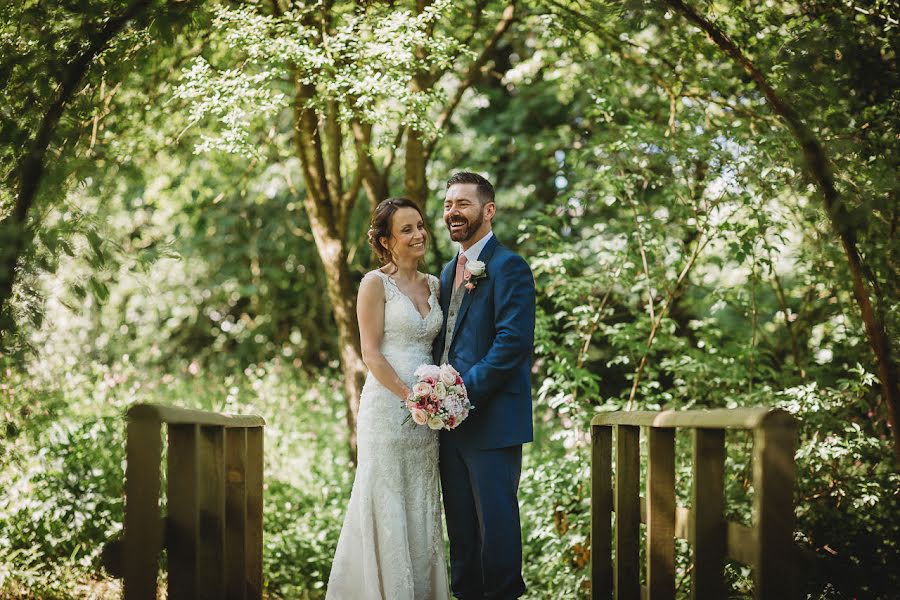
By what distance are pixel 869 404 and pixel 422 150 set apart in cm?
337

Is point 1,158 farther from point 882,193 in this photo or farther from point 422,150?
point 422,150

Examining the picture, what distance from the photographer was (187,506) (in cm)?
288

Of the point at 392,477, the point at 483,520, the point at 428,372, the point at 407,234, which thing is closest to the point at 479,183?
the point at 407,234

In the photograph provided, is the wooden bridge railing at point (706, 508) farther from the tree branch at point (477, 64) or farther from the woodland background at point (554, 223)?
the tree branch at point (477, 64)

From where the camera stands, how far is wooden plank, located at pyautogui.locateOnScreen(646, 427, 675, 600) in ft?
10.2

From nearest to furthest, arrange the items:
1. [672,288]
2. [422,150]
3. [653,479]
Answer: [653,479], [672,288], [422,150]

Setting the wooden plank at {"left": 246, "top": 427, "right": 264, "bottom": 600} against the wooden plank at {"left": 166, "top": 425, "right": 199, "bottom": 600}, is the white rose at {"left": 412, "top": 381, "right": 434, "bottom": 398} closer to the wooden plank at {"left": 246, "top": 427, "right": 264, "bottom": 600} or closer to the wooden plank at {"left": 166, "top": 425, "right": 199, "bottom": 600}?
the wooden plank at {"left": 246, "top": 427, "right": 264, "bottom": 600}

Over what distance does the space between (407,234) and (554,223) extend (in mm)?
1746

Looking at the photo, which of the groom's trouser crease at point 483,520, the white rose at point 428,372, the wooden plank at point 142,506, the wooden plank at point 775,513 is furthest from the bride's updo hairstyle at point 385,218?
the wooden plank at point 775,513

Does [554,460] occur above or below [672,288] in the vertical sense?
below

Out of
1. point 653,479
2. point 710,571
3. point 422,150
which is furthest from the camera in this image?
point 422,150

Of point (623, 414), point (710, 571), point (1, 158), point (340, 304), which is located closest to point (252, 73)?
point (340, 304)

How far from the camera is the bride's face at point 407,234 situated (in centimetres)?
424

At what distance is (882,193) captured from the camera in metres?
3.35
